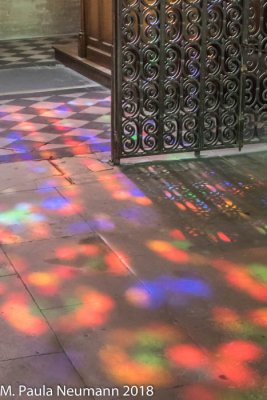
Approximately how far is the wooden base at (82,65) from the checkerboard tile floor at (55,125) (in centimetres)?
19

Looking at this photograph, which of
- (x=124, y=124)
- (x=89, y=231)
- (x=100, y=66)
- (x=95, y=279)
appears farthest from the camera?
(x=100, y=66)

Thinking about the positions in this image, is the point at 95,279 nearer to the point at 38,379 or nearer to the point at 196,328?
the point at 196,328

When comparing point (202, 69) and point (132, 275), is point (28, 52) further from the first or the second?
point (132, 275)

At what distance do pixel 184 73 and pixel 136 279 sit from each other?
251 centimetres

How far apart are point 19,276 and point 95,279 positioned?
1.34 ft

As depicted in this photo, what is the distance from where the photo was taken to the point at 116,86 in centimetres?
560

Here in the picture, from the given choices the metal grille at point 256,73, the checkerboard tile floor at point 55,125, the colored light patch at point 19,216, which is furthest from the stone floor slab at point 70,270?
the metal grille at point 256,73

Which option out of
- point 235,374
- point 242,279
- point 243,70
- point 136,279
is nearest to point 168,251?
point 136,279

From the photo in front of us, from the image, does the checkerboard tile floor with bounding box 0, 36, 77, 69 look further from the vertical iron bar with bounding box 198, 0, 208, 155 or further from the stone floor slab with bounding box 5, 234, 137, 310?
the stone floor slab with bounding box 5, 234, 137, 310

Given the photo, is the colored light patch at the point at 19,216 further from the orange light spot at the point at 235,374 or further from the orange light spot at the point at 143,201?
the orange light spot at the point at 235,374

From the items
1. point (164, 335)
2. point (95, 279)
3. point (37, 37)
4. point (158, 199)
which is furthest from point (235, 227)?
point (37, 37)

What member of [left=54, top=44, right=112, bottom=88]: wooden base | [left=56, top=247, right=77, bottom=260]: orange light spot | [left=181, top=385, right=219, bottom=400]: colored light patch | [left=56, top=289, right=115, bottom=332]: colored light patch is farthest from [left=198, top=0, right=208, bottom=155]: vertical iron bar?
[left=181, top=385, right=219, bottom=400]: colored light patch

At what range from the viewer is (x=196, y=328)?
3.29 metres

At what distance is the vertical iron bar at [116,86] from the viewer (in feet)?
17.8
